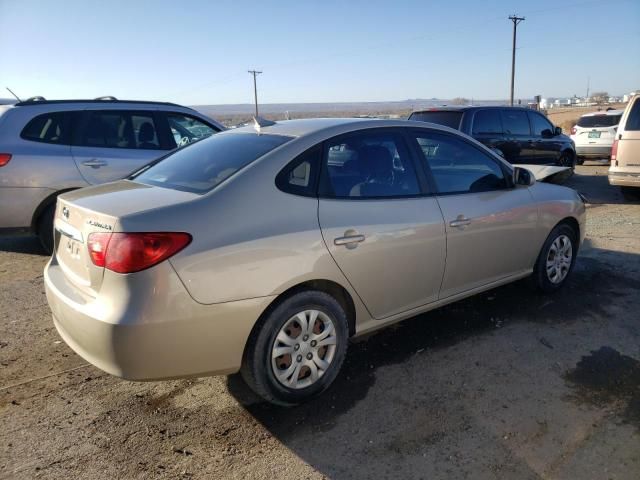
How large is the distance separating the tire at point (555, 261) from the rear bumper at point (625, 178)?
5.00 metres

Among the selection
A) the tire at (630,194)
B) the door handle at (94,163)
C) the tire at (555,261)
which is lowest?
the tire at (630,194)

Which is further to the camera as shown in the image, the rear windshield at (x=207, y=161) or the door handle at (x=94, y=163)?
the door handle at (x=94, y=163)

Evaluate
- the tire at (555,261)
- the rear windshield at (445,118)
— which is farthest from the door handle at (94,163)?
the rear windshield at (445,118)

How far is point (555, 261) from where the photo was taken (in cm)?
470

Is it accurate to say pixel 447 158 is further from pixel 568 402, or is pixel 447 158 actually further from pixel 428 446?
pixel 428 446

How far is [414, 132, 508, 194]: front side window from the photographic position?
146 inches

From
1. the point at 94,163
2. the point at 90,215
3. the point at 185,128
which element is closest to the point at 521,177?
the point at 90,215

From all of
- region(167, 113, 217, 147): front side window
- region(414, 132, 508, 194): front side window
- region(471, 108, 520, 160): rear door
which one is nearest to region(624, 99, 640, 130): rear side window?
region(471, 108, 520, 160): rear door

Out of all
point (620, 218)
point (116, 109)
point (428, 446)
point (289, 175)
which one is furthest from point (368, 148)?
point (620, 218)

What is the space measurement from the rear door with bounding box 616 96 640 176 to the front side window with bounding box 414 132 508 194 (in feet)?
19.7

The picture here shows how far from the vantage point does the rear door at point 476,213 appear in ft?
12.1

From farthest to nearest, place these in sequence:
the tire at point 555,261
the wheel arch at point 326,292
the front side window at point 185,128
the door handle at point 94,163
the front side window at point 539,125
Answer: the front side window at point 539,125 → the front side window at point 185,128 → the door handle at point 94,163 → the tire at point 555,261 → the wheel arch at point 326,292

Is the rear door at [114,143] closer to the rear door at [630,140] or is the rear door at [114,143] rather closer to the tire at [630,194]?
the rear door at [630,140]

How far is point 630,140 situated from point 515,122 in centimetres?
238
